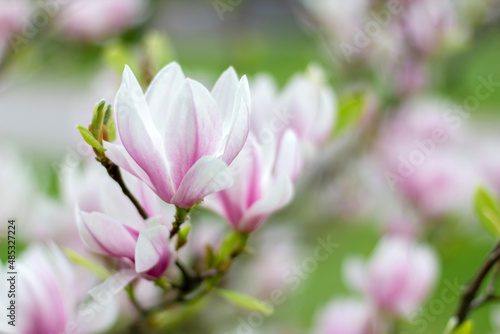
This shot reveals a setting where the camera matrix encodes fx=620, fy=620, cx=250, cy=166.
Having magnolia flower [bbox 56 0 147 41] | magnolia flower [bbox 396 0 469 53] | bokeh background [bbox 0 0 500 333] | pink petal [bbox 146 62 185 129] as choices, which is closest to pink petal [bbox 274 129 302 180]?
pink petal [bbox 146 62 185 129]

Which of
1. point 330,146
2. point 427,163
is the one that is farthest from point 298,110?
point 427,163

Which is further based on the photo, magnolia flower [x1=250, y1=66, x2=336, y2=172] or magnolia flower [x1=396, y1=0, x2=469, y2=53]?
magnolia flower [x1=396, y1=0, x2=469, y2=53]

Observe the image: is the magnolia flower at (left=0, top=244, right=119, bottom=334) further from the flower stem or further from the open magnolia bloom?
the open magnolia bloom

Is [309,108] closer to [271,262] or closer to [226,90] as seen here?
[226,90]

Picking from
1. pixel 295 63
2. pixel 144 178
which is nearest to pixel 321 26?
pixel 144 178

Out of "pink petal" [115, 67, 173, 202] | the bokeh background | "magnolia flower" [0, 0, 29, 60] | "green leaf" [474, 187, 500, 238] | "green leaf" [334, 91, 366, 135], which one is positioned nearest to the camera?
"pink petal" [115, 67, 173, 202]

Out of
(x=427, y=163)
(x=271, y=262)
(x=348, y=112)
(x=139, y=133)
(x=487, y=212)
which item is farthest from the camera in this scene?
(x=271, y=262)
